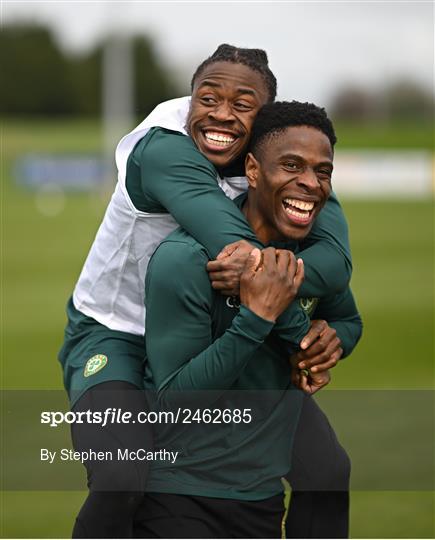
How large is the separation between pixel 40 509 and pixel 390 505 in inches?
77.0

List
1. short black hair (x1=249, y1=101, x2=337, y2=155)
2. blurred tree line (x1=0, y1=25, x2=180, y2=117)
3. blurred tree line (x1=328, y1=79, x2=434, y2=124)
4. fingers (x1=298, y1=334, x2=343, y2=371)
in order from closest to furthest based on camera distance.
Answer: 1. short black hair (x1=249, y1=101, x2=337, y2=155)
2. fingers (x1=298, y1=334, x2=343, y2=371)
3. blurred tree line (x1=328, y1=79, x2=434, y2=124)
4. blurred tree line (x1=0, y1=25, x2=180, y2=117)

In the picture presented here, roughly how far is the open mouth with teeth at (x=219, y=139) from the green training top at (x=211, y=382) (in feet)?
1.04

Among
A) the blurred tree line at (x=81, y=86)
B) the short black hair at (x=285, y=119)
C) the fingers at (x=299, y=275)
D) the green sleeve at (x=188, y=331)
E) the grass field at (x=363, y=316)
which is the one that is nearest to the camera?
the green sleeve at (x=188, y=331)

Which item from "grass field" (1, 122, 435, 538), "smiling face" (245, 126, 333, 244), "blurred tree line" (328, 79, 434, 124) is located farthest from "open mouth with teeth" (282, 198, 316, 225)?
"blurred tree line" (328, 79, 434, 124)

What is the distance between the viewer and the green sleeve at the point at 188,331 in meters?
3.04

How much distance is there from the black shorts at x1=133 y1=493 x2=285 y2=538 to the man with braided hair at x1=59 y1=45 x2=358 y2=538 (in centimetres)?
6

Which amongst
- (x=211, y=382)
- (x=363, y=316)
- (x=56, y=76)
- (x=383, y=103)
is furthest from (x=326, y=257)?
(x=56, y=76)

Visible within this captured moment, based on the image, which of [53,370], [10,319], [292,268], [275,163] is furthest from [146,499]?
[10,319]

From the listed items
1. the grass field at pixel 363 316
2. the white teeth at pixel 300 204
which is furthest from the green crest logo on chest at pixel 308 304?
the grass field at pixel 363 316

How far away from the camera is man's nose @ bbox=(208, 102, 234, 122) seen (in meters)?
3.38

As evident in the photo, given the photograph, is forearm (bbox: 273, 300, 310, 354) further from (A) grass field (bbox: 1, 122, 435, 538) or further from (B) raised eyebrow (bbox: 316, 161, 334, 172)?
(A) grass field (bbox: 1, 122, 435, 538)

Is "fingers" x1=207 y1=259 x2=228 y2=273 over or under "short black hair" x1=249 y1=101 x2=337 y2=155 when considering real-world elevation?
under

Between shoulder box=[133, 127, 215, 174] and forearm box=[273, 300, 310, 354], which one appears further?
shoulder box=[133, 127, 215, 174]

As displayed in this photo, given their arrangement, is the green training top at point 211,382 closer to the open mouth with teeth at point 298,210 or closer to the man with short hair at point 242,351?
the man with short hair at point 242,351
